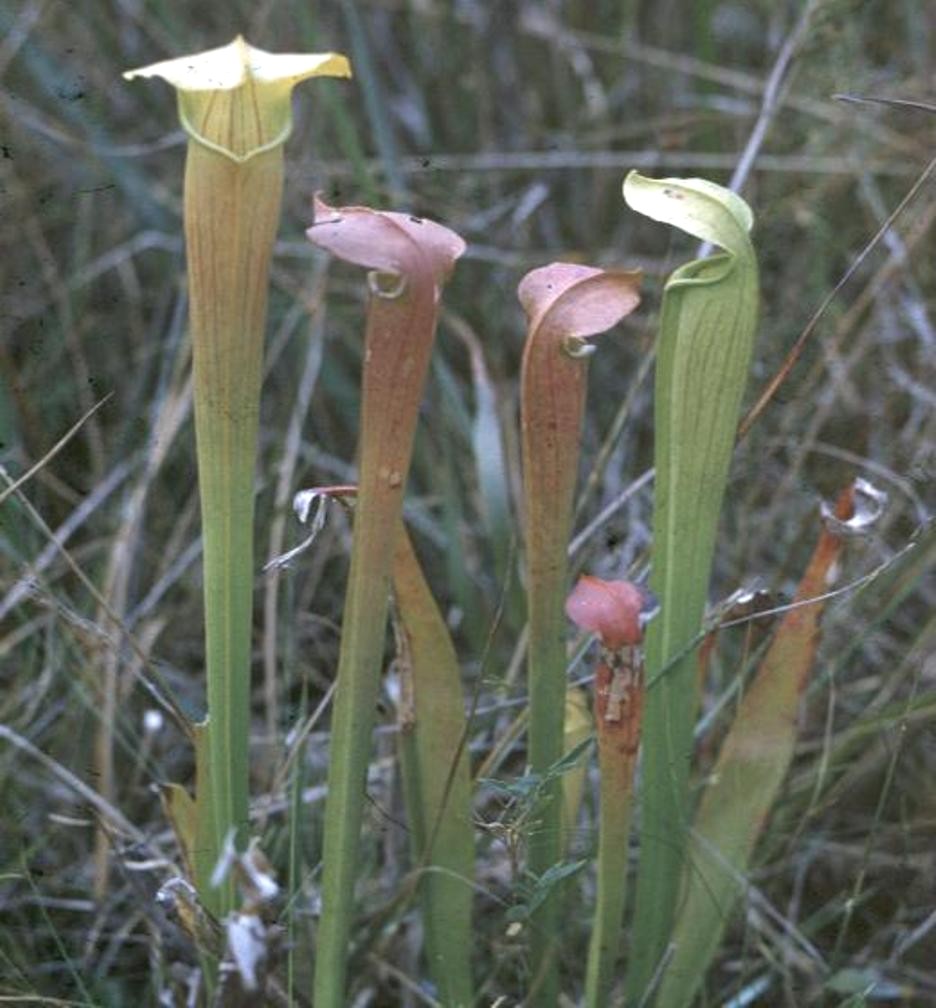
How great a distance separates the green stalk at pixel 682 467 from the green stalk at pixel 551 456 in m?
0.06

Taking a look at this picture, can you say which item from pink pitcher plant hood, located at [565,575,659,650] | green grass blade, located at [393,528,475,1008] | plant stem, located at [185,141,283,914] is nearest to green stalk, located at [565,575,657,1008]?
pink pitcher plant hood, located at [565,575,659,650]

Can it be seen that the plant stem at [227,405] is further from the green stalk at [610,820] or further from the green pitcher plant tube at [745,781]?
the green pitcher plant tube at [745,781]

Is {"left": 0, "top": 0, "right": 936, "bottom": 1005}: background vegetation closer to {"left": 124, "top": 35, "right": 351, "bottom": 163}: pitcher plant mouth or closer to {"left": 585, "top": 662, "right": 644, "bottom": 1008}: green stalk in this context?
{"left": 585, "top": 662, "right": 644, "bottom": 1008}: green stalk

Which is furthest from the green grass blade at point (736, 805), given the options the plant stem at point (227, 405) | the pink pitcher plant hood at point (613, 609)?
the plant stem at point (227, 405)

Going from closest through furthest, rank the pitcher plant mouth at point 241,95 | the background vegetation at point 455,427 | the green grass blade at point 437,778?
the pitcher plant mouth at point 241,95 < the green grass blade at point 437,778 < the background vegetation at point 455,427

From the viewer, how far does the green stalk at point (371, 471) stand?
806 mm

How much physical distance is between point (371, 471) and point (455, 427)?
1.05 metres

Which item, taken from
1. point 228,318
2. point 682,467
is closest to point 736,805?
point 682,467

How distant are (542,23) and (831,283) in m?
0.66

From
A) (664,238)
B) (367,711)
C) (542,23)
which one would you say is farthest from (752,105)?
(367,711)

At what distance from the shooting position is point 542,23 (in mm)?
2320

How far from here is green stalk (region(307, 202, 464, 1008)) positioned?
806 mm

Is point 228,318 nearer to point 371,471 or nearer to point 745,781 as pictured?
point 371,471

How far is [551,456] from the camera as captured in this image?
92 centimetres
